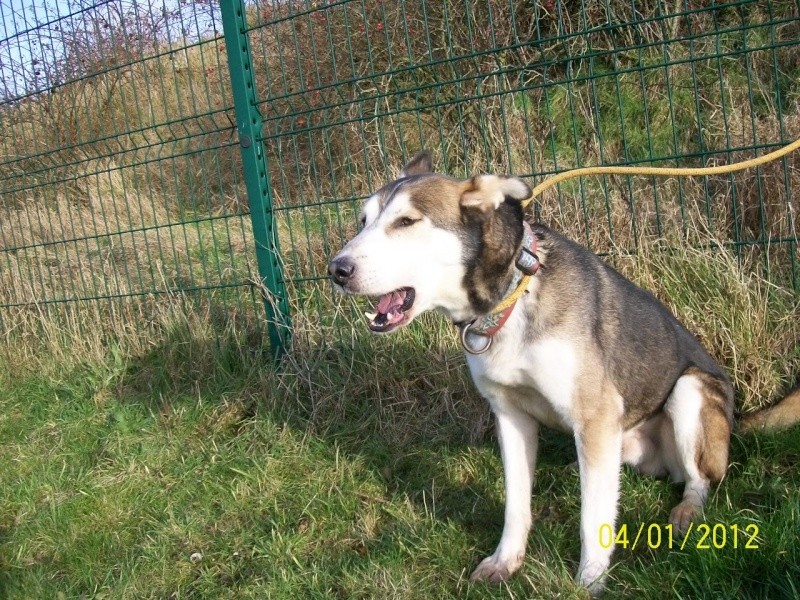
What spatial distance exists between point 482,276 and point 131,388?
3.41m

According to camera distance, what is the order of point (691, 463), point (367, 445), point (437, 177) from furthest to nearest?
point (367, 445) → point (691, 463) → point (437, 177)

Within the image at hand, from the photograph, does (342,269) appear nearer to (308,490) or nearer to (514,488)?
(514,488)

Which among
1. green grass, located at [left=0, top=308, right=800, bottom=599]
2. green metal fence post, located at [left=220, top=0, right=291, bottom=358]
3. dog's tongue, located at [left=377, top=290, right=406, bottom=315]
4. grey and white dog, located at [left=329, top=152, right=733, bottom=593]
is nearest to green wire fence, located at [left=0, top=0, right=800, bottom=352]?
green metal fence post, located at [left=220, top=0, right=291, bottom=358]

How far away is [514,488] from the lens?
10.6 ft

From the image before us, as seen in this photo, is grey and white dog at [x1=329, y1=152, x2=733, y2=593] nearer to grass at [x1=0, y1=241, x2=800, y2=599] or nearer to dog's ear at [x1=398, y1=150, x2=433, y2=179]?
grass at [x1=0, y1=241, x2=800, y2=599]

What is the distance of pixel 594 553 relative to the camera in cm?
288

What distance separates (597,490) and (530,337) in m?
0.63

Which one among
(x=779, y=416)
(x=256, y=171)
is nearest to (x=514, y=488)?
(x=779, y=416)

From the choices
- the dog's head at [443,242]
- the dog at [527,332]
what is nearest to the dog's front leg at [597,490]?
the dog at [527,332]

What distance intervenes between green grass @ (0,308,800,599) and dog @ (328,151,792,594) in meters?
0.18

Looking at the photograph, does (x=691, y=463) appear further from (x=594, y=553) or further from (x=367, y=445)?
(x=367, y=445)

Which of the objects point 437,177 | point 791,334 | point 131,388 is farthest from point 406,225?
point 131,388

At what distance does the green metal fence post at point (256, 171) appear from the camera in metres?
5.11
